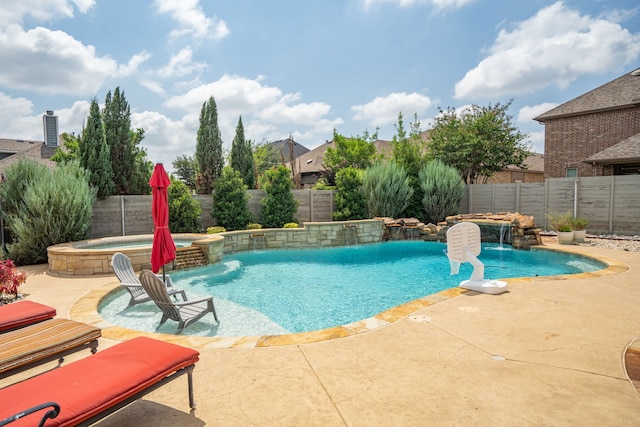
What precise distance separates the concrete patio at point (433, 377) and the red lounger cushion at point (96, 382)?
425mm

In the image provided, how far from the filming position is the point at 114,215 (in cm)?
1274

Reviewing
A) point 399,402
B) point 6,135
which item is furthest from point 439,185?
point 6,135

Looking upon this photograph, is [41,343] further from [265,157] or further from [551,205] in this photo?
[265,157]

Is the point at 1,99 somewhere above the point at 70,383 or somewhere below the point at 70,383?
above

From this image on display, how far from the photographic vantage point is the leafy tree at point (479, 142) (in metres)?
20.5

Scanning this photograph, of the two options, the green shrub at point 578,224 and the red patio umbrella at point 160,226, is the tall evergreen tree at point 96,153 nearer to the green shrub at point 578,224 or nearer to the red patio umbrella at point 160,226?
the red patio umbrella at point 160,226

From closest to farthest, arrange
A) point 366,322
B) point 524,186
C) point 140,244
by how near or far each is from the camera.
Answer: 1. point 366,322
2. point 140,244
3. point 524,186

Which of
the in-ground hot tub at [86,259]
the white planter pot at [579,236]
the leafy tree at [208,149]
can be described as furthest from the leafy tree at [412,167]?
the in-ground hot tub at [86,259]

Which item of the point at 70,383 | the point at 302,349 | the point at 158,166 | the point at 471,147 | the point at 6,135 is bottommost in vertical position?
the point at 302,349

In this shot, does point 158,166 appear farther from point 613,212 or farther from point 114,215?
point 613,212

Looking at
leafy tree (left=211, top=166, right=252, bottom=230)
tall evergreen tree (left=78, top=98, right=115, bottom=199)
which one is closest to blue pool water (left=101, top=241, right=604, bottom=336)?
leafy tree (left=211, top=166, right=252, bottom=230)

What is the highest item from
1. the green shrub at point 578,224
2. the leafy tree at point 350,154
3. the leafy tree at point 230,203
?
the leafy tree at point 350,154

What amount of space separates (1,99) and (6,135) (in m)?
19.8

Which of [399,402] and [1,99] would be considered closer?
[399,402]
